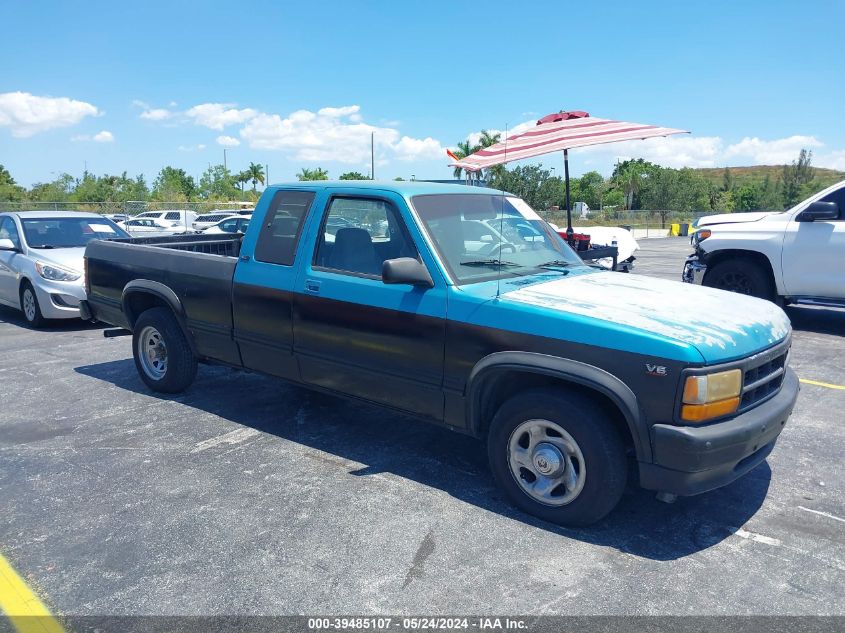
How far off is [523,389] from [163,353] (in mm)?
3547

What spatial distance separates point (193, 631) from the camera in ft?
9.17

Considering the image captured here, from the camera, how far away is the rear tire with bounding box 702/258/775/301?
877 centimetres

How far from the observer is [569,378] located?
11.4ft

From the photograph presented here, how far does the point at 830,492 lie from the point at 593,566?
182 cm

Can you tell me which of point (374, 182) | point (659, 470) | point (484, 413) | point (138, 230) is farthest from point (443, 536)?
point (138, 230)

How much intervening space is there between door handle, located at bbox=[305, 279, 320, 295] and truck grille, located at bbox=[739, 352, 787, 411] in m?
Result: 2.64

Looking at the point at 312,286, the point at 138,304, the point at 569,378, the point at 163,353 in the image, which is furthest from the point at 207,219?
the point at 569,378

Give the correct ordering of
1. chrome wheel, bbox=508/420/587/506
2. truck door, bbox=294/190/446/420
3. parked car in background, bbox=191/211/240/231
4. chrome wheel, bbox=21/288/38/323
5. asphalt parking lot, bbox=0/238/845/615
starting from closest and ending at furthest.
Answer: asphalt parking lot, bbox=0/238/845/615, chrome wheel, bbox=508/420/587/506, truck door, bbox=294/190/446/420, chrome wheel, bbox=21/288/38/323, parked car in background, bbox=191/211/240/231

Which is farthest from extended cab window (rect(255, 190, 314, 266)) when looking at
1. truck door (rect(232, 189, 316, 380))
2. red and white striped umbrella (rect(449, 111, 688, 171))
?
red and white striped umbrella (rect(449, 111, 688, 171))

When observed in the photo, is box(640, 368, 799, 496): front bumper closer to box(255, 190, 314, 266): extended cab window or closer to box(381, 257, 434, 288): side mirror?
box(381, 257, 434, 288): side mirror

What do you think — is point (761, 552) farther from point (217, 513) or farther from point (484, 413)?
point (217, 513)

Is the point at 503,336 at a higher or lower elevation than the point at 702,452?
higher

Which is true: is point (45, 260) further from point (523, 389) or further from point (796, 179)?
point (796, 179)

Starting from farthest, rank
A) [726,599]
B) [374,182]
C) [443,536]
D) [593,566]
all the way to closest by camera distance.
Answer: [374,182] → [443,536] → [593,566] → [726,599]
